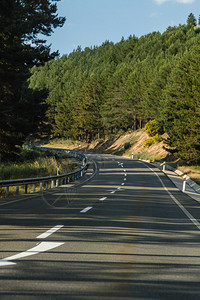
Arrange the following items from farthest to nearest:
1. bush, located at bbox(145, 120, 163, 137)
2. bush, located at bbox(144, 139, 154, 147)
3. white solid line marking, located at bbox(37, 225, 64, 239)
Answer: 1. bush, located at bbox(144, 139, 154, 147)
2. bush, located at bbox(145, 120, 163, 137)
3. white solid line marking, located at bbox(37, 225, 64, 239)

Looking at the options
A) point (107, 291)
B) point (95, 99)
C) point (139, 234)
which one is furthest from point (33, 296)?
point (95, 99)

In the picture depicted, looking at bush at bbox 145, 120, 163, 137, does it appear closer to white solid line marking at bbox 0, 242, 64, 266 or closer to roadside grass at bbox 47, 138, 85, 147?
roadside grass at bbox 47, 138, 85, 147

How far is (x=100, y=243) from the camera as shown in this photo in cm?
732

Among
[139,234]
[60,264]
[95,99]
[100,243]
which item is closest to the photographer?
[60,264]

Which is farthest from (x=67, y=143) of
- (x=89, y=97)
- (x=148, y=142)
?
(x=148, y=142)

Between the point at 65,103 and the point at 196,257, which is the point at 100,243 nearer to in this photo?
the point at 196,257

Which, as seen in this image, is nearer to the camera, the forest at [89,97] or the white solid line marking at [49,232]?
the white solid line marking at [49,232]

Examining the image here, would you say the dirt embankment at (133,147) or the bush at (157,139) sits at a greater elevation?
the bush at (157,139)

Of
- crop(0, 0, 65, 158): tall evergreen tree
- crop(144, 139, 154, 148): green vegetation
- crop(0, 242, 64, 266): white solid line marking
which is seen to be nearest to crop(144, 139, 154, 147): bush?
crop(144, 139, 154, 148): green vegetation

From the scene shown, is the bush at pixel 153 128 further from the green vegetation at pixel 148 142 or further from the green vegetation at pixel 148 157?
the green vegetation at pixel 148 157

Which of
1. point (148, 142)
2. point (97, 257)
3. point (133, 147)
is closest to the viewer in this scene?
point (97, 257)

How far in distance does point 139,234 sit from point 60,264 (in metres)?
3.31

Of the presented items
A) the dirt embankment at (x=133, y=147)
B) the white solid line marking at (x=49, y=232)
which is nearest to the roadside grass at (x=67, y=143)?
the dirt embankment at (x=133, y=147)

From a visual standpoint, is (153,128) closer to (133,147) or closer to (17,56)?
(133,147)
